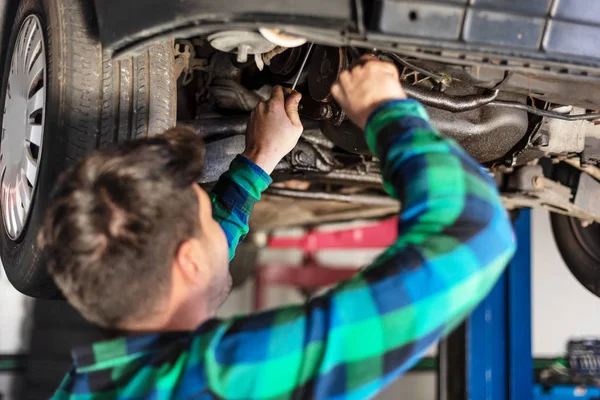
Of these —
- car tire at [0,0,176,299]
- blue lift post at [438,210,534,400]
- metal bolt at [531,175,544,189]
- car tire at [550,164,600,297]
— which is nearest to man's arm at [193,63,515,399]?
car tire at [0,0,176,299]

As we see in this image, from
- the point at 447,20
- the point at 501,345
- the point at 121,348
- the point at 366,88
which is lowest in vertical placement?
the point at 501,345

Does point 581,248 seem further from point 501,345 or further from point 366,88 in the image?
point 366,88

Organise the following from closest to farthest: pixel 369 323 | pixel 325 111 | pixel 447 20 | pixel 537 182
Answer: pixel 369 323 < pixel 447 20 < pixel 325 111 < pixel 537 182

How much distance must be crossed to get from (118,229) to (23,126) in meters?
0.85

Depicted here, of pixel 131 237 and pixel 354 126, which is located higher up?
pixel 354 126

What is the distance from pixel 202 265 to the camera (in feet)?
2.75

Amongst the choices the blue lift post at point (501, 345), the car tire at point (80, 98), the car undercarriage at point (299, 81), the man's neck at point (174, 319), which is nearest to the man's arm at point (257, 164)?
the car undercarriage at point (299, 81)

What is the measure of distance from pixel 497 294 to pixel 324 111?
87.2 inches

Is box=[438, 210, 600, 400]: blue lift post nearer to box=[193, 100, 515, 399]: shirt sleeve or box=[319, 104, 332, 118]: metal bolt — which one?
box=[319, 104, 332, 118]: metal bolt

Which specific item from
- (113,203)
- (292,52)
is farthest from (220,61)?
(113,203)

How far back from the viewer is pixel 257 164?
3.98 feet

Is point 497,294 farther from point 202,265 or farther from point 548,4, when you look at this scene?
point 202,265

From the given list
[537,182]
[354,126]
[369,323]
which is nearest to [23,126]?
[354,126]

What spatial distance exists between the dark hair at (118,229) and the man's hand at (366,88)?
244 mm
